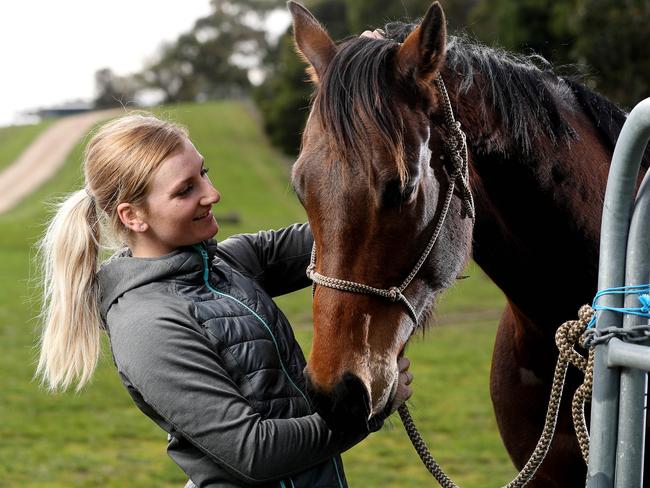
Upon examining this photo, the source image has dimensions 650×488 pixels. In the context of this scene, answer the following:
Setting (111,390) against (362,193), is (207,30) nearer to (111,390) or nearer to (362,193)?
(111,390)

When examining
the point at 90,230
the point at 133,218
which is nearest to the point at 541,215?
the point at 133,218

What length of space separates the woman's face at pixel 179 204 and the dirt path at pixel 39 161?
23.5 meters

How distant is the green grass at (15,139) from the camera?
3444 cm

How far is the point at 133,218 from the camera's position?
2.26 m

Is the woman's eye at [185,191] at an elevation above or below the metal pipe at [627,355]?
above

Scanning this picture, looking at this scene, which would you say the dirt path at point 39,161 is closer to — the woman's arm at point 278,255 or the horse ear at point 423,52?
the woman's arm at point 278,255

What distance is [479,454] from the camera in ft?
18.6

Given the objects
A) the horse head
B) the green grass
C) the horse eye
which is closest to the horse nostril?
the horse head

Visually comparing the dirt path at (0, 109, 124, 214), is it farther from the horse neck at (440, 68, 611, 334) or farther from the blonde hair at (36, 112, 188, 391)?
the horse neck at (440, 68, 611, 334)

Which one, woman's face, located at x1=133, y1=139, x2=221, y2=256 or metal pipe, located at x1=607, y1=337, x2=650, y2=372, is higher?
woman's face, located at x1=133, y1=139, x2=221, y2=256

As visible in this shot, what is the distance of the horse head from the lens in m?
1.82

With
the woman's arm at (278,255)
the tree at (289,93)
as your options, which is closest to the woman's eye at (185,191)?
the woman's arm at (278,255)

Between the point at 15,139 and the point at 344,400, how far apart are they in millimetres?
40630

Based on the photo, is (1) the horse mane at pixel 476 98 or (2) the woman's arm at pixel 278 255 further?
(2) the woman's arm at pixel 278 255
